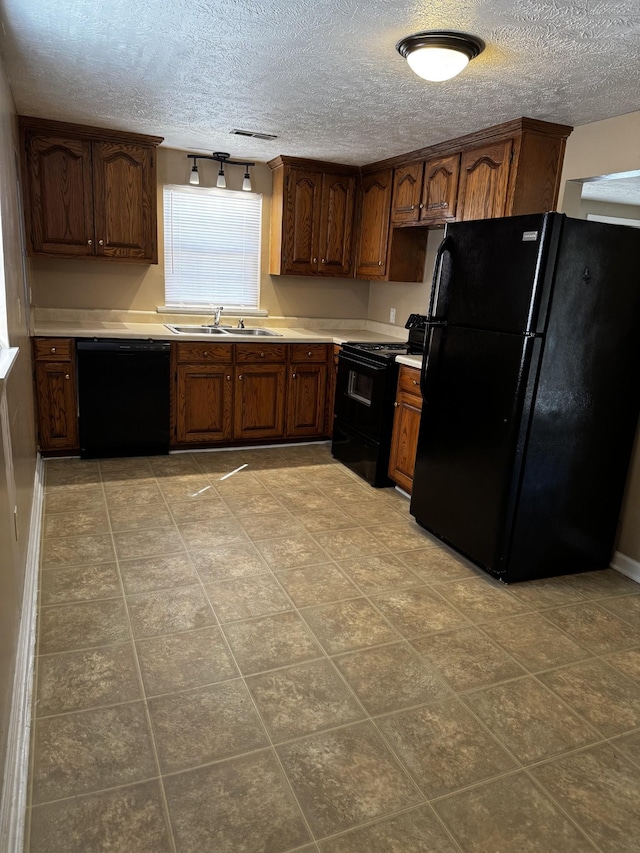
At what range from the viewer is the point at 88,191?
4164 millimetres

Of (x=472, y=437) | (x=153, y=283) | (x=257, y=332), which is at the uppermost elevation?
(x=153, y=283)

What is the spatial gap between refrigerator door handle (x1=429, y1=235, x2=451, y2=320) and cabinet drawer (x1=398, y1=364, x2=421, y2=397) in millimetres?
619

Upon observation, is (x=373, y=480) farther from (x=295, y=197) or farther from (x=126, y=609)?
(x=295, y=197)

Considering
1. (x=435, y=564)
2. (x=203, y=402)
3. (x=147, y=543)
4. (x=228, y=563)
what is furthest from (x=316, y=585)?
(x=203, y=402)

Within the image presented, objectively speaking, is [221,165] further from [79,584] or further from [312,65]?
[79,584]

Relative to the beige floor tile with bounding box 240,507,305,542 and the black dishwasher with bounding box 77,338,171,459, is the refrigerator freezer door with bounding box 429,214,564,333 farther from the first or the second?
the black dishwasher with bounding box 77,338,171,459

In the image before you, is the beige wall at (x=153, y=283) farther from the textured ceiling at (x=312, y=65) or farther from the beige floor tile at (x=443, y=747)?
the beige floor tile at (x=443, y=747)

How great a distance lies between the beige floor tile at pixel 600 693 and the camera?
Answer: 200cm

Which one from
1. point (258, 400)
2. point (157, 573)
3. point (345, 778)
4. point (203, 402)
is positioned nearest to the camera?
point (345, 778)

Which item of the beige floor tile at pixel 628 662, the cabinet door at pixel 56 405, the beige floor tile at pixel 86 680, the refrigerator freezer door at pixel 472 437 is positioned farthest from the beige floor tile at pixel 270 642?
the cabinet door at pixel 56 405

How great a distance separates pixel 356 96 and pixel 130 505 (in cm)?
257

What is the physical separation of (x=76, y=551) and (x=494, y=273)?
2.44 metres

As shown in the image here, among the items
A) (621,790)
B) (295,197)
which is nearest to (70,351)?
(295,197)

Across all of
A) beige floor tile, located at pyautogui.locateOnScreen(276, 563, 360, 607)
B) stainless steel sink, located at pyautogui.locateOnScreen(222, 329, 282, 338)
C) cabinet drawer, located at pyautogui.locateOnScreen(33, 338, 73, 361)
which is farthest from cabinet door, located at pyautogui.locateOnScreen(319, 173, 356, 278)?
beige floor tile, located at pyautogui.locateOnScreen(276, 563, 360, 607)
